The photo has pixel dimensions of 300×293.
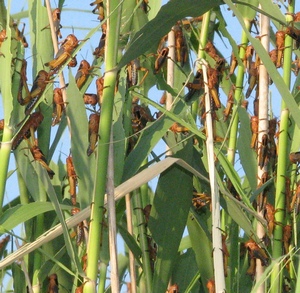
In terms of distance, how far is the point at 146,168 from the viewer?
2033mm

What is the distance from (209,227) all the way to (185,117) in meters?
0.37

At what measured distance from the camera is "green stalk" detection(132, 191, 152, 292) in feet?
7.30

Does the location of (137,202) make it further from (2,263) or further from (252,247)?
(2,263)

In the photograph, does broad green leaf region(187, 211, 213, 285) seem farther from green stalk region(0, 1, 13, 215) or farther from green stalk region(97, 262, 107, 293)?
green stalk region(0, 1, 13, 215)

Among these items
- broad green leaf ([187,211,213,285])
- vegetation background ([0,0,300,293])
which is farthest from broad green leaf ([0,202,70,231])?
broad green leaf ([187,211,213,285])

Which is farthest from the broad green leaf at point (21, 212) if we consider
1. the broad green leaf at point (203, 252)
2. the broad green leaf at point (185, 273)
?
the broad green leaf at point (185, 273)

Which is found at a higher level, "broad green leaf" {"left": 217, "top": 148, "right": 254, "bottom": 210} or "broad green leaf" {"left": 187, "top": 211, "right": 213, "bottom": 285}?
"broad green leaf" {"left": 217, "top": 148, "right": 254, "bottom": 210}

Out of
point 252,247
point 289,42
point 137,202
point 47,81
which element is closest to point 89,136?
point 47,81

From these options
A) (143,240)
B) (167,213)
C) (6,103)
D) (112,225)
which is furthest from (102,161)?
(143,240)

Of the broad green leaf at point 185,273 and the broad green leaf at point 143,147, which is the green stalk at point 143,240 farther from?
the broad green leaf at point 143,147

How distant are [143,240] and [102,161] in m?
0.72

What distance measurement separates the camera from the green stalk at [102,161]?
158 centimetres

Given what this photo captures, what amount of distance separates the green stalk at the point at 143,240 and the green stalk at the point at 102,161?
0.64 metres

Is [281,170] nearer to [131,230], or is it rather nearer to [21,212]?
[131,230]
